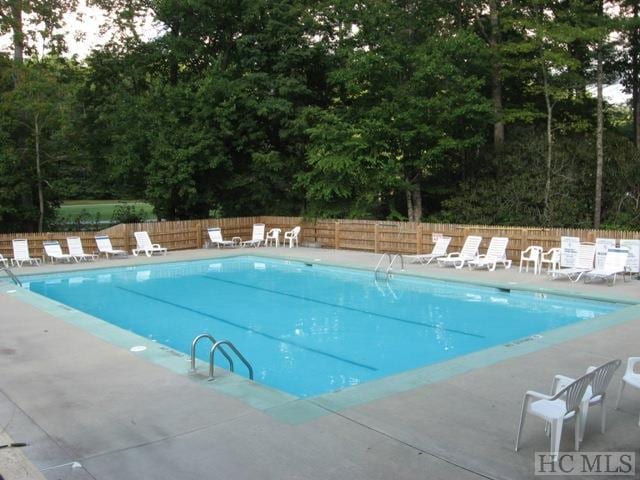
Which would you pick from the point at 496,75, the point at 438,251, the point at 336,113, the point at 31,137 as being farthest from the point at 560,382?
the point at 31,137

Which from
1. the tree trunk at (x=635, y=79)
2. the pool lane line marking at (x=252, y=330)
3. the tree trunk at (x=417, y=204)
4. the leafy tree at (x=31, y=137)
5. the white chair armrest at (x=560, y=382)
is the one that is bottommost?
the pool lane line marking at (x=252, y=330)

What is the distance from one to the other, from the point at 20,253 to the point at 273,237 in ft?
27.0

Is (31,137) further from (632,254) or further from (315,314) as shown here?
(632,254)

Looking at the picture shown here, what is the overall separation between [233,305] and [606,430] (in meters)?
8.84

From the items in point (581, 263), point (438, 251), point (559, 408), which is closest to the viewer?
point (559, 408)

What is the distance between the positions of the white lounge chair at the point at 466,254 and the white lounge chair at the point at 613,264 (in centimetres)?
327

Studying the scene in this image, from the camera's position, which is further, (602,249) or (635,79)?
(635,79)

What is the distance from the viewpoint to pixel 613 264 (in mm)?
12641

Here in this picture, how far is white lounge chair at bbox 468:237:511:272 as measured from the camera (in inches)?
592

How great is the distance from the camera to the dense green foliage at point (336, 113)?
766 inches

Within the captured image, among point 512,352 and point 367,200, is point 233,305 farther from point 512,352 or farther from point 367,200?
point 367,200

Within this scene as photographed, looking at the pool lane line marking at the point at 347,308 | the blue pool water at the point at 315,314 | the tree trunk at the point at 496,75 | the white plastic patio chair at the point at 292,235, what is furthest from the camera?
the white plastic patio chair at the point at 292,235

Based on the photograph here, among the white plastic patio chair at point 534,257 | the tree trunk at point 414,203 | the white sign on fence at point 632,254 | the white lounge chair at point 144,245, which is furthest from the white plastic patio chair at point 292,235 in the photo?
the white sign on fence at point 632,254

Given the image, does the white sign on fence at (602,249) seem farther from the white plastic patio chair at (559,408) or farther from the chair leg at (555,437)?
the chair leg at (555,437)
